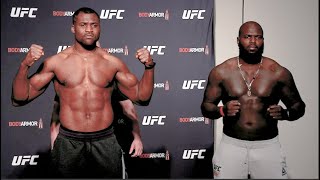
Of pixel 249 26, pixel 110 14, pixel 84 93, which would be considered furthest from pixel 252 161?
pixel 110 14

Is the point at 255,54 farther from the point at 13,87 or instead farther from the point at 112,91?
the point at 13,87

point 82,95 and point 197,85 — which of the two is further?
point 197,85

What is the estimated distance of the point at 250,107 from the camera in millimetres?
3057

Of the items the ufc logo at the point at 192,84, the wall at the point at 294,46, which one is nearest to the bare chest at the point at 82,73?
the ufc logo at the point at 192,84

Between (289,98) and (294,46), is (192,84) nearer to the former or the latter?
(289,98)

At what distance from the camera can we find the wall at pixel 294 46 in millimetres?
3350

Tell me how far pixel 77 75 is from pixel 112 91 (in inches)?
12.4

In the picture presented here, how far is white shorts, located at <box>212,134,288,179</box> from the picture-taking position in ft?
9.67

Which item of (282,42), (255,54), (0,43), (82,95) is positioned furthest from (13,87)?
(282,42)

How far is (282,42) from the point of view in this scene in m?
3.38

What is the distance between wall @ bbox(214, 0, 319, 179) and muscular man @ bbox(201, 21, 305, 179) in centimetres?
11

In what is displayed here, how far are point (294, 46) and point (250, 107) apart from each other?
30.7 inches

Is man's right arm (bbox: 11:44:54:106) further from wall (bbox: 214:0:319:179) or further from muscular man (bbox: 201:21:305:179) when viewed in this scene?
wall (bbox: 214:0:319:179)

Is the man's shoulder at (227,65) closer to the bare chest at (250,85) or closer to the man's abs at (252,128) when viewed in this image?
the bare chest at (250,85)
